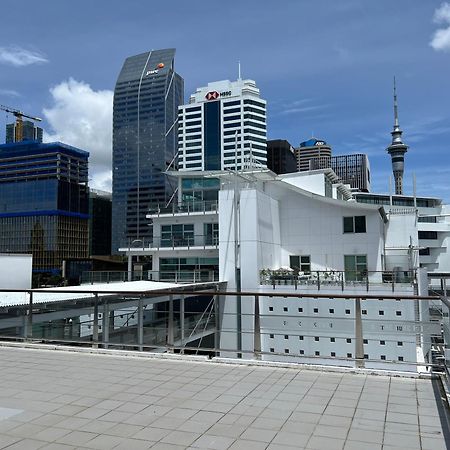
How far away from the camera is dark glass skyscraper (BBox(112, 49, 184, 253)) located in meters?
159

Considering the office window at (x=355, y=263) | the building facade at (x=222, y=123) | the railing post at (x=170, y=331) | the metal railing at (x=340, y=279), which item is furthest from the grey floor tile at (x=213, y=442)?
the building facade at (x=222, y=123)

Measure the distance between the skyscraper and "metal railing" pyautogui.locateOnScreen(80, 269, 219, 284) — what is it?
Result: 132856mm

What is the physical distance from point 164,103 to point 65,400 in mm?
172001

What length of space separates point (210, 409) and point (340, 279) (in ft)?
67.9

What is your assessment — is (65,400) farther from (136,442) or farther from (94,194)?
(94,194)

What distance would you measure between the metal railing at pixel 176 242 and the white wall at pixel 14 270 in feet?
29.0

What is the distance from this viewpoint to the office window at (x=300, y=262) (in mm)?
29781

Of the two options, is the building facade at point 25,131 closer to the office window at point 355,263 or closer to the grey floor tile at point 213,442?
the office window at point 355,263

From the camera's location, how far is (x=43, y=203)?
130000 millimetres

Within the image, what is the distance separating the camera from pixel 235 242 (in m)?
26.4

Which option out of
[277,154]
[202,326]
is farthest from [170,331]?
[277,154]

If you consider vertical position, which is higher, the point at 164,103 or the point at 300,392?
the point at 164,103

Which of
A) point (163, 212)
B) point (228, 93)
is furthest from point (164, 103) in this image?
point (163, 212)

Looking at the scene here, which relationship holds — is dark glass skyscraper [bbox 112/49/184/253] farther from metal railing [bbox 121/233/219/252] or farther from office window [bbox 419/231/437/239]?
metal railing [bbox 121/233/219/252]
